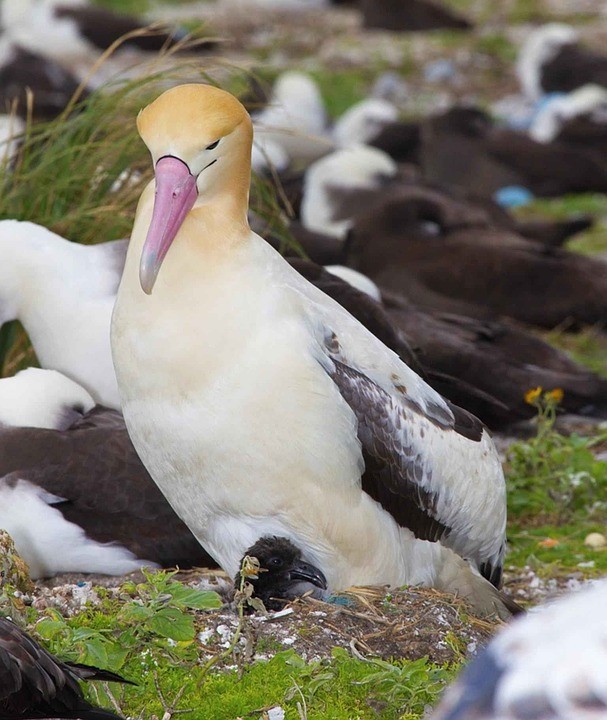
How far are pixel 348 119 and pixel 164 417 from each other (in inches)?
451

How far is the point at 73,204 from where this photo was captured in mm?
7109

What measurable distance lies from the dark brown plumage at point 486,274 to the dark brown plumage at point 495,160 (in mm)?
3614

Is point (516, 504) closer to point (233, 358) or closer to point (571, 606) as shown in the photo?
point (233, 358)

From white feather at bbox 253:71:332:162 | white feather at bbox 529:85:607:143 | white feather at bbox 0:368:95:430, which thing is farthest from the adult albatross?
white feather at bbox 529:85:607:143

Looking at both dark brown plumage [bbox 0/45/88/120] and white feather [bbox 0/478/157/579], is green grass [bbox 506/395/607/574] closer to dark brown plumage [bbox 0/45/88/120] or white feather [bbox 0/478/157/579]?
white feather [bbox 0/478/157/579]

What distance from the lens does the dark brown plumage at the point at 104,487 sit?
17.7 feet

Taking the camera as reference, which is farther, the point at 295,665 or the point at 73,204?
the point at 73,204

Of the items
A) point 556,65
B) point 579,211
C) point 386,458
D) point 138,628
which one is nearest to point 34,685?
point 138,628

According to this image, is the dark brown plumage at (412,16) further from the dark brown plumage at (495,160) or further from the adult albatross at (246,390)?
the adult albatross at (246,390)

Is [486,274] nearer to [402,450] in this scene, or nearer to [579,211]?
[579,211]

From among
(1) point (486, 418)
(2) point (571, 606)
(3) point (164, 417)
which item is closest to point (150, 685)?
(3) point (164, 417)

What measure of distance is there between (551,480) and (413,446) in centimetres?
188

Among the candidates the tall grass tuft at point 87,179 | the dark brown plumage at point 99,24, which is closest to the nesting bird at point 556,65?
the dark brown plumage at point 99,24

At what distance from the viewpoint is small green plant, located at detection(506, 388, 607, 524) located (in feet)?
21.0
